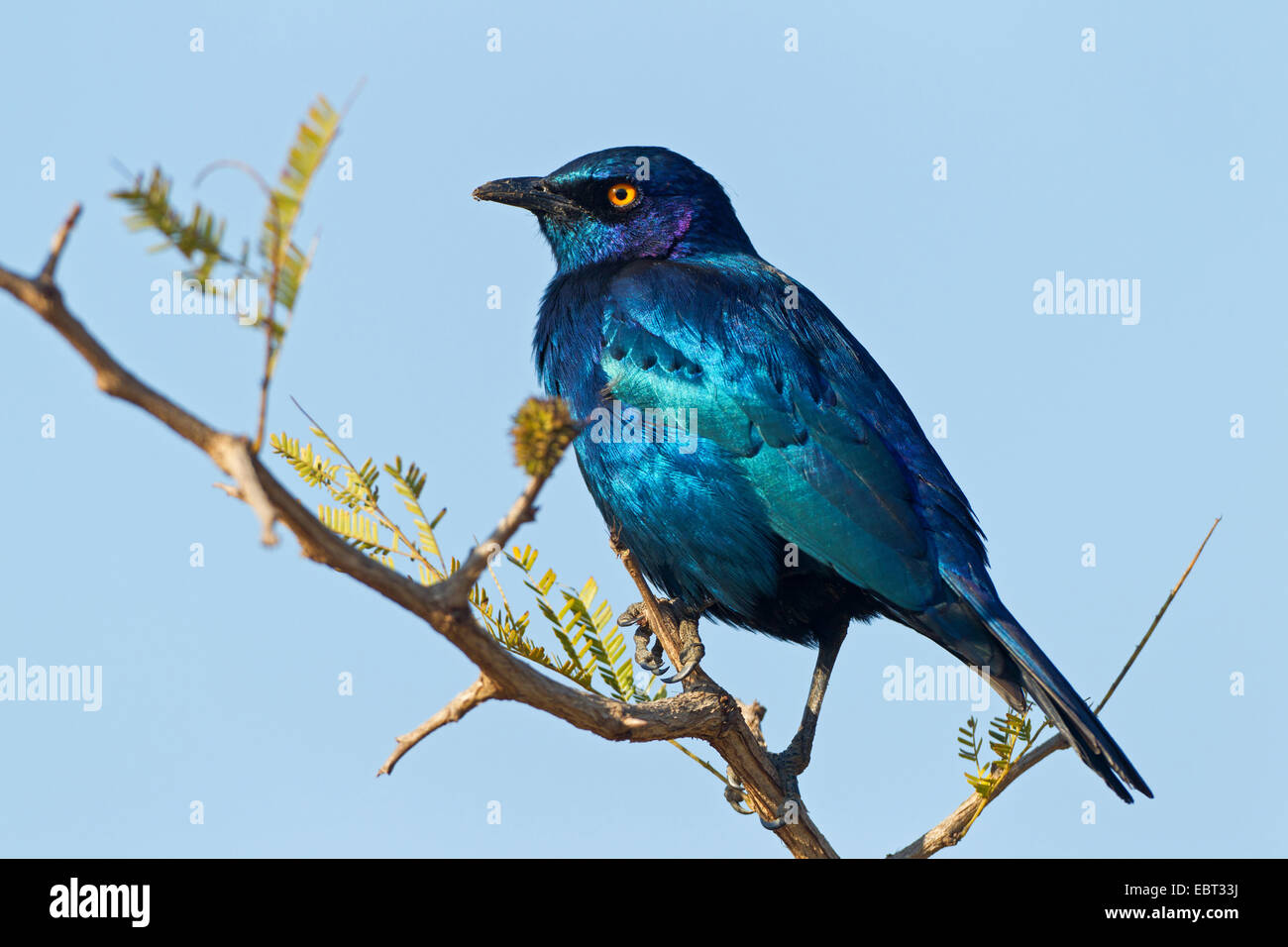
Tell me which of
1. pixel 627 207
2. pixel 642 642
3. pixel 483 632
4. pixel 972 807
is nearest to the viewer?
pixel 483 632

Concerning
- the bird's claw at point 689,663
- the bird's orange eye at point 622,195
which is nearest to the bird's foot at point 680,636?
the bird's claw at point 689,663

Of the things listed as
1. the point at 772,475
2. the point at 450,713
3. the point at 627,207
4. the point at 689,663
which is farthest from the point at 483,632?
the point at 627,207

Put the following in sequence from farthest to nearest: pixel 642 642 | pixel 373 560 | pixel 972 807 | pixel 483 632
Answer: pixel 642 642 → pixel 972 807 → pixel 483 632 → pixel 373 560

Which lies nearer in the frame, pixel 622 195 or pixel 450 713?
pixel 450 713

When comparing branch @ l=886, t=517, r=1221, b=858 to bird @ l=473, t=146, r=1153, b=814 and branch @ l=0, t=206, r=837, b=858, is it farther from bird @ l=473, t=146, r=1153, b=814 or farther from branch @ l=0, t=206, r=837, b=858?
branch @ l=0, t=206, r=837, b=858

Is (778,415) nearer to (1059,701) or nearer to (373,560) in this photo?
(1059,701)

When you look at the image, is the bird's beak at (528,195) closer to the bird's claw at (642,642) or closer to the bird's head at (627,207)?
the bird's head at (627,207)

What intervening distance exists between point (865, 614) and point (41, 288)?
4.83 m

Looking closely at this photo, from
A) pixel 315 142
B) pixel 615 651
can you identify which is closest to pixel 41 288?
pixel 315 142

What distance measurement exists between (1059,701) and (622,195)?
3927mm

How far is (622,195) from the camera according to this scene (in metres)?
7.82

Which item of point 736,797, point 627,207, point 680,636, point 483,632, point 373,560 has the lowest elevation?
point 736,797

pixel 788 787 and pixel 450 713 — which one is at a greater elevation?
pixel 450 713

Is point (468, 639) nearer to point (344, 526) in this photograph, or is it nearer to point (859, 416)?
point (344, 526)
